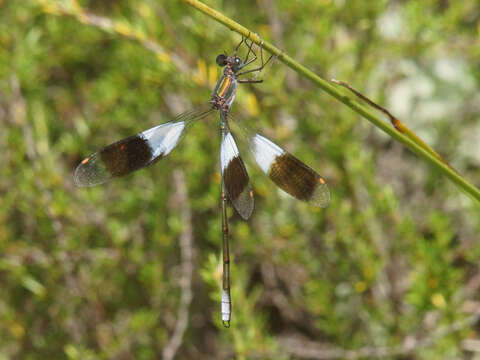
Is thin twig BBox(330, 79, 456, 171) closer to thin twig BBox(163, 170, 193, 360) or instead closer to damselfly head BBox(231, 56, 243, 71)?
damselfly head BBox(231, 56, 243, 71)

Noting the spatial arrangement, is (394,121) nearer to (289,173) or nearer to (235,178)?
(289,173)

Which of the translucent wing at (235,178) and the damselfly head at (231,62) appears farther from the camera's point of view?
the translucent wing at (235,178)

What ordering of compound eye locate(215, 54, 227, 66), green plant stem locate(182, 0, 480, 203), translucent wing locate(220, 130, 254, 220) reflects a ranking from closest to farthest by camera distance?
green plant stem locate(182, 0, 480, 203) < compound eye locate(215, 54, 227, 66) < translucent wing locate(220, 130, 254, 220)

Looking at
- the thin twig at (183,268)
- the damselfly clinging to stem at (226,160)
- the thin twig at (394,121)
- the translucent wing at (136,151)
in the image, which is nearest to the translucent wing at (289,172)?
the damselfly clinging to stem at (226,160)

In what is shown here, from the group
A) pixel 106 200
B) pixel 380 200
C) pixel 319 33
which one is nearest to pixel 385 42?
pixel 319 33

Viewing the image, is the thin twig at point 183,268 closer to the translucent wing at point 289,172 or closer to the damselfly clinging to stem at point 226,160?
the damselfly clinging to stem at point 226,160

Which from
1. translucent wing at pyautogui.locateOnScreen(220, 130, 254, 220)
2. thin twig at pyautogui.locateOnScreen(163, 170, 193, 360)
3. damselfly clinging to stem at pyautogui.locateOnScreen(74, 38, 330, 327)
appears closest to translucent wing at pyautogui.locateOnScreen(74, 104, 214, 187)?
damselfly clinging to stem at pyautogui.locateOnScreen(74, 38, 330, 327)

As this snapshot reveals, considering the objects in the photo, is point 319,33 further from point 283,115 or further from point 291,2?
point 283,115
